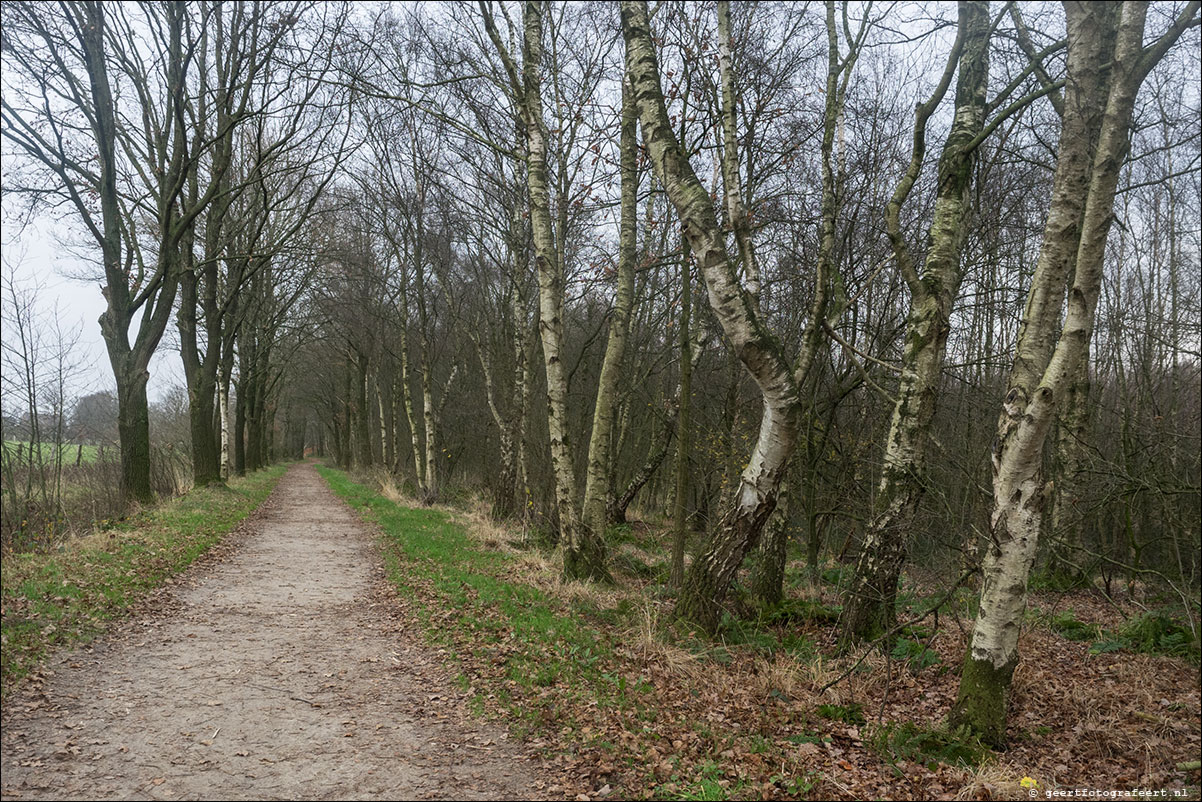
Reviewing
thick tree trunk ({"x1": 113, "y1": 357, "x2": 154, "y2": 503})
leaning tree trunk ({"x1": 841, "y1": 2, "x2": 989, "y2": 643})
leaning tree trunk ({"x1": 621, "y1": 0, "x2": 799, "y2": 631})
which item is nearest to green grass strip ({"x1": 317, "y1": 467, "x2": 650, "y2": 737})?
leaning tree trunk ({"x1": 621, "y1": 0, "x2": 799, "y2": 631})

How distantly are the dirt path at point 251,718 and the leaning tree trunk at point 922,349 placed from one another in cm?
406

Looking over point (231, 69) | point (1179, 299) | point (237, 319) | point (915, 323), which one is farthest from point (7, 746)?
point (1179, 299)

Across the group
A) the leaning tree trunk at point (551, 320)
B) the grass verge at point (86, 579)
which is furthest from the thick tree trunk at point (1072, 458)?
the grass verge at point (86, 579)

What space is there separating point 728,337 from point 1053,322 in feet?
8.30

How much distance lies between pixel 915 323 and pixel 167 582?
917cm

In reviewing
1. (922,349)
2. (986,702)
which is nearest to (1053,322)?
(922,349)

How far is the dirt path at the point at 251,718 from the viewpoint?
13.4ft

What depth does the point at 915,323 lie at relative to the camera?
6.82 m

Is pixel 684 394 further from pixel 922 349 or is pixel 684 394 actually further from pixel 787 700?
pixel 787 700

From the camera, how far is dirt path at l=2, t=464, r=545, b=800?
13.4ft

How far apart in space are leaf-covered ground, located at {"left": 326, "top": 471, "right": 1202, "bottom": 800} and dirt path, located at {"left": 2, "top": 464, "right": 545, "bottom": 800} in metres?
0.48

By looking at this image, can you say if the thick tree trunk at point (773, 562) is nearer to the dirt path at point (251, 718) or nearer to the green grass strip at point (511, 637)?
the green grass strip at point (511, 637)

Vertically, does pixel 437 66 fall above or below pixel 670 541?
above

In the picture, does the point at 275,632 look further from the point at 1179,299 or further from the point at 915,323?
the point at 1179,299
